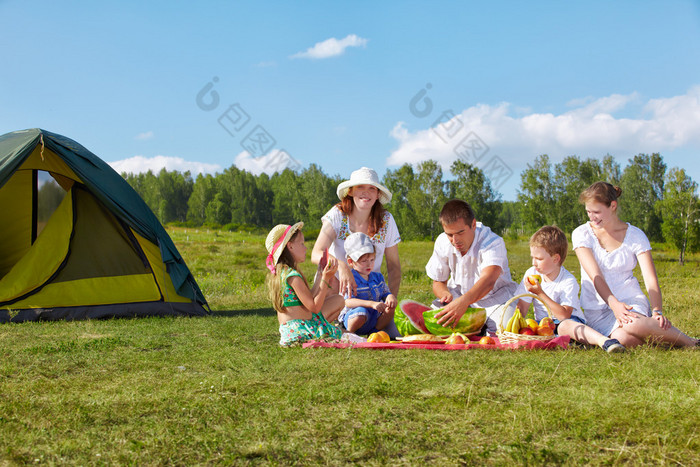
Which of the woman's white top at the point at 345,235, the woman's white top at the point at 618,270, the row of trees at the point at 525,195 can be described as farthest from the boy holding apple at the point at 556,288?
the row of trees at the point at 525,195

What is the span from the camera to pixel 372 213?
231 inches

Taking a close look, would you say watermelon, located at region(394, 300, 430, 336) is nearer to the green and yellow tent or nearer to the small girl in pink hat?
the small girl in pink hat

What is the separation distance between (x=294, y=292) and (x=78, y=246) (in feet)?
14.8

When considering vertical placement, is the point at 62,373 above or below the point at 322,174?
below

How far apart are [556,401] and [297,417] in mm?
1388

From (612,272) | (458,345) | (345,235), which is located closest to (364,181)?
(345,235)

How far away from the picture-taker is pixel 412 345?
4699mm

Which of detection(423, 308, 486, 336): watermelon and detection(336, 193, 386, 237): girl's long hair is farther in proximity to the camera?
detection(336, 193, 386, 237): girl's long hair

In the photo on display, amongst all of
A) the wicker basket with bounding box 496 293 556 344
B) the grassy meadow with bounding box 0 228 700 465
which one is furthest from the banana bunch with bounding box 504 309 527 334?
the grassy meadow with bounding box 0 228 700 465

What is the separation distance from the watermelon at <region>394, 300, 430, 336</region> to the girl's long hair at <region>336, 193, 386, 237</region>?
90 centimetres

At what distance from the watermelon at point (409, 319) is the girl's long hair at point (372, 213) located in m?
0.90

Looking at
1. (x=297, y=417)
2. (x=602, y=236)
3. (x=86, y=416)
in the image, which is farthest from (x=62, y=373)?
(x=602, y=236)

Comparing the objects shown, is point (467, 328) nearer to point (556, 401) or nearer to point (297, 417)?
point (556, 401)

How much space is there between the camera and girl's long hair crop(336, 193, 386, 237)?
583 cm
